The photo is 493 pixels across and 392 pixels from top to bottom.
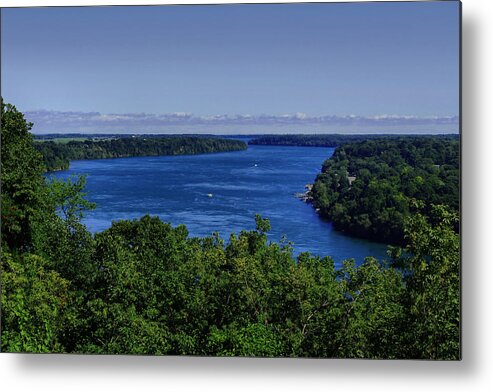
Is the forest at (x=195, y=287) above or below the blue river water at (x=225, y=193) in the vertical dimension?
below

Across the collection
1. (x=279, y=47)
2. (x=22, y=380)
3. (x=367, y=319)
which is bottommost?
(x=22, y=380)

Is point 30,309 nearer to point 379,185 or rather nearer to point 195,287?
point 195,287

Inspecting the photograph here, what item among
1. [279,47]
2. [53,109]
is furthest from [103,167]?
[279,47]

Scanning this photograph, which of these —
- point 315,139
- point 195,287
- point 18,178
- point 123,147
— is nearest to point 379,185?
point 315,139

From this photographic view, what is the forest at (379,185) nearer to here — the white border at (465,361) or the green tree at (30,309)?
the white border at (465,361)

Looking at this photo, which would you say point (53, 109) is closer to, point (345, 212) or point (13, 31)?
point (13, 31)

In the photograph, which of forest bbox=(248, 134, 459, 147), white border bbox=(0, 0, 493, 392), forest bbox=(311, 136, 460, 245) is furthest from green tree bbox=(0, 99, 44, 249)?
forest bbox=(311, 136, 460, 245)

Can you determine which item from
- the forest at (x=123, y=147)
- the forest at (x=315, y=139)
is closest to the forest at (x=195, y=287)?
the forest at (x=123, y=147)
